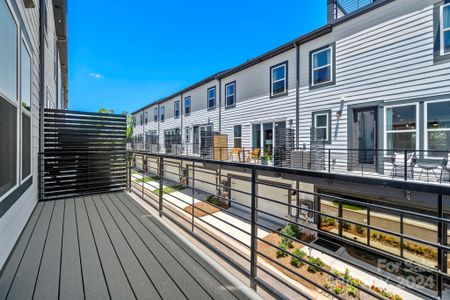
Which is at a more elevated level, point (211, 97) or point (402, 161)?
point (211, 97)

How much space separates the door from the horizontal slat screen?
258 inches

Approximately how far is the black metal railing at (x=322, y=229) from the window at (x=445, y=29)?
11.2ft

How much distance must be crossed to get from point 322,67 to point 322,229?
5.28 meters

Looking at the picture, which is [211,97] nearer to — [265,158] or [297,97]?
[265,158]

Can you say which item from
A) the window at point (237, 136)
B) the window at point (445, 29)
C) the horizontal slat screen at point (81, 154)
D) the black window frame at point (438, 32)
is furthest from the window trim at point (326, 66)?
the horizontal slat screen at point (81, 154)

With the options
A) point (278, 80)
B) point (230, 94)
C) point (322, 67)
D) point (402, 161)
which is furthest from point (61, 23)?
point (402, 161)

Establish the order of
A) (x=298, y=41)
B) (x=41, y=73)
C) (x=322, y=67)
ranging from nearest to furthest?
(x=41, y=73)
(x=322, y=67)
(x=298, y=41)

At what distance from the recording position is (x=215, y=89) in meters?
12.8

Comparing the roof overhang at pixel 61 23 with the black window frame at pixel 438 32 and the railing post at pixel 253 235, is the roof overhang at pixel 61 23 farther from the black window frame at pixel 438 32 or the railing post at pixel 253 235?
the black window frame at pixel 438 32

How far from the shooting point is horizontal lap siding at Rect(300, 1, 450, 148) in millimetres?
5516

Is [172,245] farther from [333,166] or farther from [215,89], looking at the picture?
[215,89]

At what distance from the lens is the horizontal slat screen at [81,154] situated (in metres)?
4.70

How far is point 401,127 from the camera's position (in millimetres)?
5930

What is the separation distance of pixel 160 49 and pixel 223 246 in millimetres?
23948
